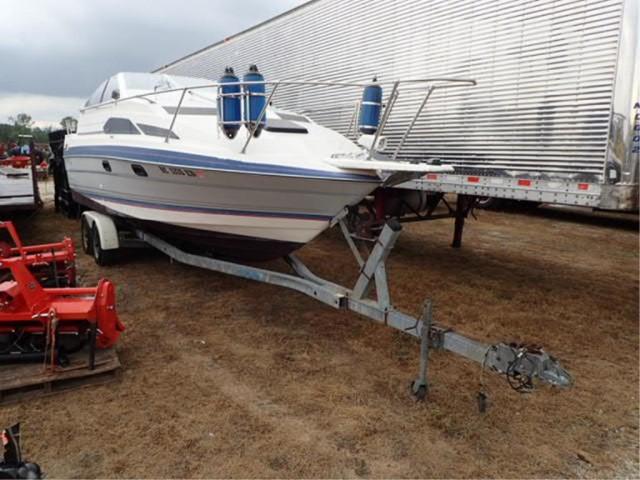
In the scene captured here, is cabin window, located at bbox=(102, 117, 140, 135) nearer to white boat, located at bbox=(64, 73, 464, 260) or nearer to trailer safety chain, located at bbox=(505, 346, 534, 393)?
white boat, located at bbox=(64, 73, 464, 260)

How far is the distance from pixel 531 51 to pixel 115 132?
4.01 m

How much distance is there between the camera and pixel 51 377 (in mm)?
2865

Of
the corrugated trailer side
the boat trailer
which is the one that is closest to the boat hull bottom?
the boat trailer

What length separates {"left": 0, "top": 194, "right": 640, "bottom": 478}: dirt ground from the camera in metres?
2.39

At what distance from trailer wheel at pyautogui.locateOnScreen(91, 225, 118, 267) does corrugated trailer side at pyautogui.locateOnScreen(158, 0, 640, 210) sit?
3039 mm

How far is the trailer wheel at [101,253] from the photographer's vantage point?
5457 millimetres

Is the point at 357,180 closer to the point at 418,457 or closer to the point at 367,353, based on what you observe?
the point at 367,353

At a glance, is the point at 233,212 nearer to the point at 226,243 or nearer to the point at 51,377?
the point at 226,243

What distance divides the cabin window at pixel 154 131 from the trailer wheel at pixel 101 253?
1501mm

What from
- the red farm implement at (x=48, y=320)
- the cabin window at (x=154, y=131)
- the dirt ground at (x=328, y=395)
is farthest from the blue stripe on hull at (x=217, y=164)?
the dirt ground at (x=328, y=395)

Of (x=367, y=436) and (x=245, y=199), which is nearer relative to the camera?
(x=367, y=436)

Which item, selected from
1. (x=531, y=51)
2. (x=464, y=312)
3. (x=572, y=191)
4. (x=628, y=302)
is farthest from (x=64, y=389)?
(x=628, y=302)

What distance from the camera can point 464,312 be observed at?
4523 millimetres

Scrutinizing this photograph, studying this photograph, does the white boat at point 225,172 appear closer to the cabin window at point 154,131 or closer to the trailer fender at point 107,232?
the cabin window at point 154,131
